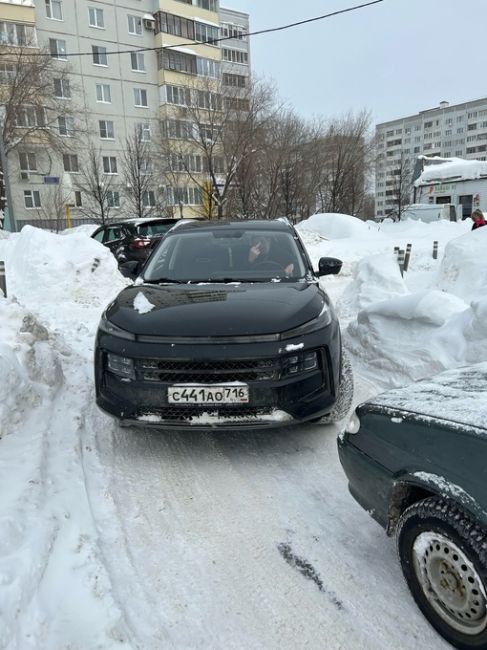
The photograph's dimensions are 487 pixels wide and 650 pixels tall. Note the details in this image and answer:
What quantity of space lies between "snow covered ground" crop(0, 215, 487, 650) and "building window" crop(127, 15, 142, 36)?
44678 mm

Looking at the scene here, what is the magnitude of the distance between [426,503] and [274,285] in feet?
7.72

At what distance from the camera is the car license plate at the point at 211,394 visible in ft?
9.98

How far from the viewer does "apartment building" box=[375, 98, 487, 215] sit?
100m

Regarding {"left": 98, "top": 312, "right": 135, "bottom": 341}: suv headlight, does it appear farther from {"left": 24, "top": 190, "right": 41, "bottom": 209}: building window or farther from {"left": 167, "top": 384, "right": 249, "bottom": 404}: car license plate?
{"left": 24, "top": 190, "right": 41, "bottom": 209}: building window

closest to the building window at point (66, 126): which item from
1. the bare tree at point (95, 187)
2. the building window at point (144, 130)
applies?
the bare tree at point (95, 187)

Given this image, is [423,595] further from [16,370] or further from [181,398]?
[16,370]

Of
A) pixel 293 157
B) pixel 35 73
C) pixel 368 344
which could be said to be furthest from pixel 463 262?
pixel 35 73

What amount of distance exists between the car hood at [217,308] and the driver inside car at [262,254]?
17.9 inches

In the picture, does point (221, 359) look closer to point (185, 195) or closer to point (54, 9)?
point (185, 195)

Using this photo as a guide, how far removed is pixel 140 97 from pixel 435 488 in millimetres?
46038

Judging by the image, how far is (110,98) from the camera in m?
40.6

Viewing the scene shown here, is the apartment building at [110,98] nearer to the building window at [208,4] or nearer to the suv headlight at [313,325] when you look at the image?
the building window at [208,4]

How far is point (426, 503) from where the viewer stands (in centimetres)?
189

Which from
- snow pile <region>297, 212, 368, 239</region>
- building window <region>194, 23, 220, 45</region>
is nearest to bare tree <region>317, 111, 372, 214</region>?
snow pile <region>297, 212, 368, 239</region>
